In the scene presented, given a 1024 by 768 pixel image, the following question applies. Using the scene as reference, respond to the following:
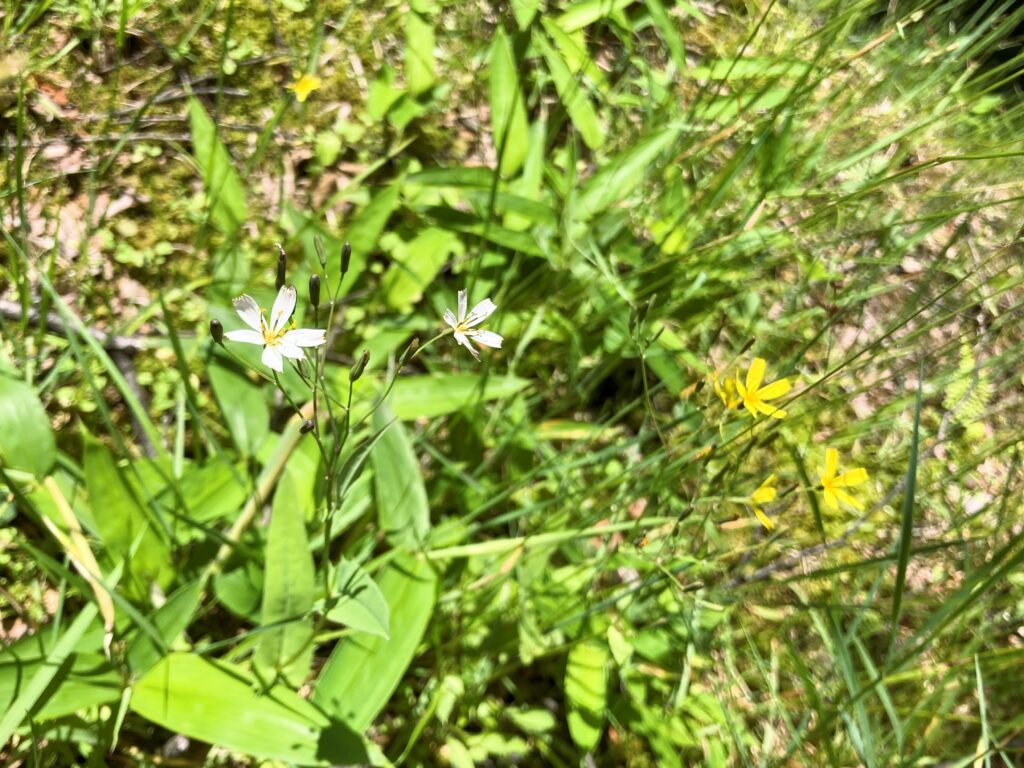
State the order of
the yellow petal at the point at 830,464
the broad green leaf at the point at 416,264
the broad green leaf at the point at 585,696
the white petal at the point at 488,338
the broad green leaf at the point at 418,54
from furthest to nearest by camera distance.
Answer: the broad green leaf at the point at 418,54, the broad green leaf at the point at 416,264, the broad green leaf at the point at 585,696, the yellow petal at the point at 830,464, the white petal at the point at 488,338

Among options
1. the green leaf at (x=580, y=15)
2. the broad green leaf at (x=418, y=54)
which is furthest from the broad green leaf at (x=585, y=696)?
the green leaf at (x=580, y=15)

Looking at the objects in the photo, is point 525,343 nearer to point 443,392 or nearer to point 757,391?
point 443,392

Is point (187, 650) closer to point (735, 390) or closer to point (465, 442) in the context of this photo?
point (465, 442)

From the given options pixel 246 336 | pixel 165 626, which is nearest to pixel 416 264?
pixel 165 626

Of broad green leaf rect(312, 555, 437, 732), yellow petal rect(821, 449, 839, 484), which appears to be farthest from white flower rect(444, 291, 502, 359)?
yellow petal rect(821, 449, 839, 484)

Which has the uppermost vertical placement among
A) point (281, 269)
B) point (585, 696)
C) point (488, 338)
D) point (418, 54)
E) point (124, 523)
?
point (418, 54)

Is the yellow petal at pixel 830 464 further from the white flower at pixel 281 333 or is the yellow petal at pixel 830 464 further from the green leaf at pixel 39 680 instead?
the green leaf at pixel 39 680
